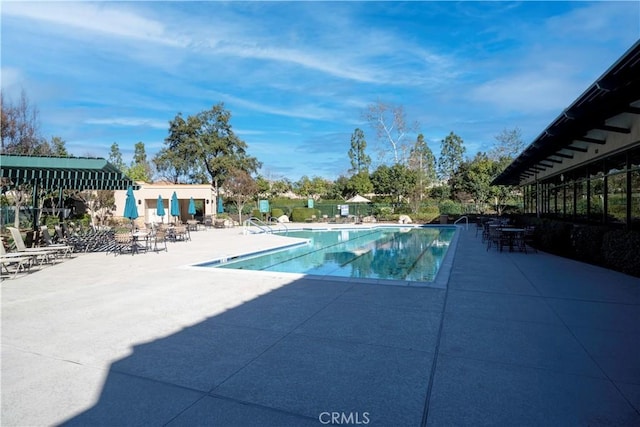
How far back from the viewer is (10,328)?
4.71m

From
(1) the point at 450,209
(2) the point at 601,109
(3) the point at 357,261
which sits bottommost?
(3) the point at 357,261

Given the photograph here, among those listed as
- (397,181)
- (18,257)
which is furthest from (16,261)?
(397,181)

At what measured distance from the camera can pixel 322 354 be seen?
12.4ft

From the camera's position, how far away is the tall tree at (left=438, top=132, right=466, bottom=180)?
54312 mm

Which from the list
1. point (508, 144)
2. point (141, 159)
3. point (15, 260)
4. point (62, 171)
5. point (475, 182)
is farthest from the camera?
point (141, 159)

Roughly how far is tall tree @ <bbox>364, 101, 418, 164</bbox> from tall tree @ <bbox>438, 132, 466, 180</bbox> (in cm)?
1424

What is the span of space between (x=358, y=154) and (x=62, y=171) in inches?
1863

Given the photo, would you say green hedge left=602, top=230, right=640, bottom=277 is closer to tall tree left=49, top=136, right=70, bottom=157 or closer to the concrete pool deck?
the concrete pool deck

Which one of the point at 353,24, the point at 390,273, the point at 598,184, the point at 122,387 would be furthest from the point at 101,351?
the point at 353,24

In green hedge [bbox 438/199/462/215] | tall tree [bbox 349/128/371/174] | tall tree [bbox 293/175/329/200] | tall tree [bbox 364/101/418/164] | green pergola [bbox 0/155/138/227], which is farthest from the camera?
tall tree [bbox 349/128/371/174]

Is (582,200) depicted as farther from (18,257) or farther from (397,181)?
(397,181)

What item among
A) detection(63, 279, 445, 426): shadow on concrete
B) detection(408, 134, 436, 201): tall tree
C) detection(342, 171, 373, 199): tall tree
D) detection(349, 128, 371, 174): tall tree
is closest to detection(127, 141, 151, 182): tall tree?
detection(342, 171, 373, 199): tall tree

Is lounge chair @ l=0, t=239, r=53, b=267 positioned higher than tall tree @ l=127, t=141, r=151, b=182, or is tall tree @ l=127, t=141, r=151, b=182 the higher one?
tall tree @ l=127, t=141, r=151, b=182

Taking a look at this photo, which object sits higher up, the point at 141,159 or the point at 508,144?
the point at 141,159
